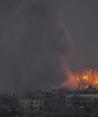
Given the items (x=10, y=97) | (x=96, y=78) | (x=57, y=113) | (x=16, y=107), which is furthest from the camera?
(x=96, y=78)

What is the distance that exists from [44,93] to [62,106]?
6.32 meters

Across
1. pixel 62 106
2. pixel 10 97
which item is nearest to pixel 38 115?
pixel 62 106

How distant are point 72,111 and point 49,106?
3370 millimetres

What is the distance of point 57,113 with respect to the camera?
47.6 m

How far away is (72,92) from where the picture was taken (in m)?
59.7

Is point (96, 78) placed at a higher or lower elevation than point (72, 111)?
higher

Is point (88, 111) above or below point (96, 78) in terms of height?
below

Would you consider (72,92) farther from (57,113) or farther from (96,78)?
(57,113)

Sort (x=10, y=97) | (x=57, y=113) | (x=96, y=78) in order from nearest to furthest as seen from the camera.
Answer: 1. (x=57, y=113)
2. (x=10, y=97)
3. (x=96, y=78)

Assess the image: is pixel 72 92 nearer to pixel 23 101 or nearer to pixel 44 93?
pixel 44 93

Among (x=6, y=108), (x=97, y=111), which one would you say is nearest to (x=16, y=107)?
(x=6, y=108)

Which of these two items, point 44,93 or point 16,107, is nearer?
point 16,107

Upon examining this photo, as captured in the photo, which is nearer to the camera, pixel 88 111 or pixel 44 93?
pixel 88 111


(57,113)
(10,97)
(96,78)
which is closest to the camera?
(57,113)
